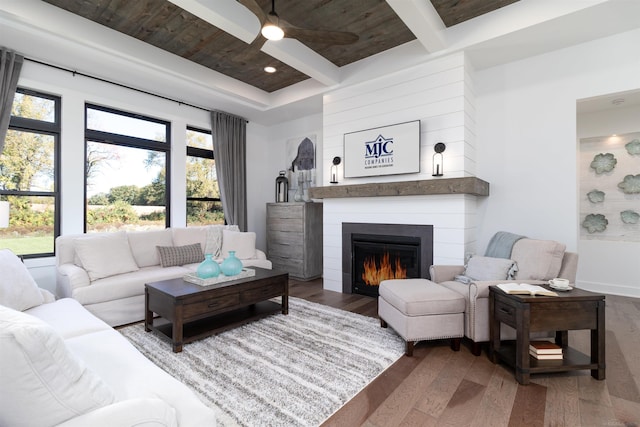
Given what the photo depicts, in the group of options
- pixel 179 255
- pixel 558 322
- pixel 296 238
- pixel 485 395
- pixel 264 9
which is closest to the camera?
pixel 485 395

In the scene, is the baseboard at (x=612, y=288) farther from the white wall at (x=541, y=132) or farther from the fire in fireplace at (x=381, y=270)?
the fire in fireplace at (x=381, y=270)

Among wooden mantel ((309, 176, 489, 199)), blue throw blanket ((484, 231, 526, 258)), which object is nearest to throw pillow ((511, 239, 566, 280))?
blue throw blanket ((484, 231, 526, 258))

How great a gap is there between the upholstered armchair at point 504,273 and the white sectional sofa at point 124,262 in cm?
240

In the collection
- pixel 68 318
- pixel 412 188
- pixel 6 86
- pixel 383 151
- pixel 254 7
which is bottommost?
pixel 68 318

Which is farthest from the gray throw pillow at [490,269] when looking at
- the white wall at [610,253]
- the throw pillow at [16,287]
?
the throw pillow at [16,287]

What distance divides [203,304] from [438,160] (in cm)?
279

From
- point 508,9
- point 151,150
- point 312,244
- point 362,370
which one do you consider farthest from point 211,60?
point 362,370

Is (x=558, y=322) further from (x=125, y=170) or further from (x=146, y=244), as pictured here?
(x=125, y=170)

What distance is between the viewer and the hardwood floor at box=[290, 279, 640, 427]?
1.65 m

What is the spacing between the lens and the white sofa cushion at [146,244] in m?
3.65

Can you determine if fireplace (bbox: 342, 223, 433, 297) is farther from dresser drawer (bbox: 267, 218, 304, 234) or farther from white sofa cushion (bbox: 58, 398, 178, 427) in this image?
white sofa cushion (bbox: 58, 398, 178, 427)

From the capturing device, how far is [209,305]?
2645 millimetres

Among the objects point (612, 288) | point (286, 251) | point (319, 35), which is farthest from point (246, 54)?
point (612, 288)

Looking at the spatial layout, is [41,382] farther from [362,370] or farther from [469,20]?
[469,20]
